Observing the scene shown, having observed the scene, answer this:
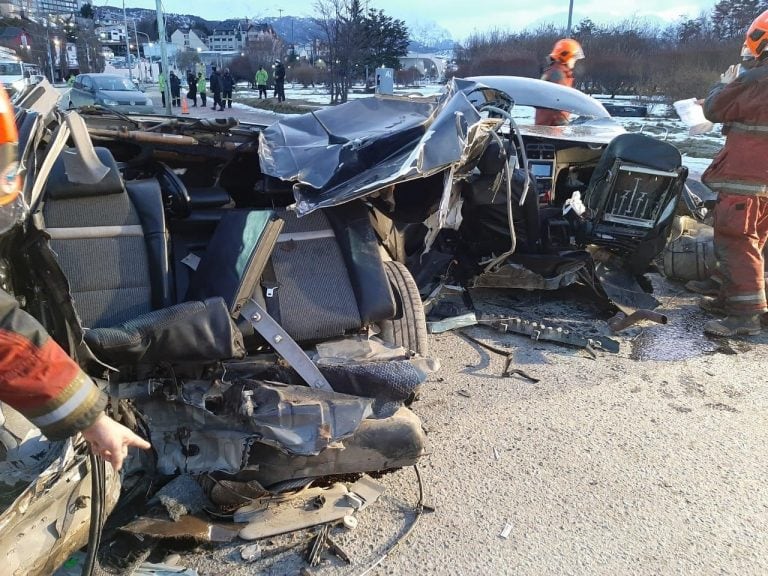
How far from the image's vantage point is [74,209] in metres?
2.35

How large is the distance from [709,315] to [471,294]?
5.84 ft

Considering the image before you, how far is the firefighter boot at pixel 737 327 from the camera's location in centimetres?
429

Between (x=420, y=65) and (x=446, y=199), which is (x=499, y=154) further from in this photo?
(x=420, y=65)

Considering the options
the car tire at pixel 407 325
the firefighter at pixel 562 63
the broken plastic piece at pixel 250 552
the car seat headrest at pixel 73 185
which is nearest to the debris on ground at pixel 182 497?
the broken plastic piece at pixel 250 552

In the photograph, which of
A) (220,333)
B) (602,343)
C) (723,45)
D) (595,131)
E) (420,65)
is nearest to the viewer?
(220,333)

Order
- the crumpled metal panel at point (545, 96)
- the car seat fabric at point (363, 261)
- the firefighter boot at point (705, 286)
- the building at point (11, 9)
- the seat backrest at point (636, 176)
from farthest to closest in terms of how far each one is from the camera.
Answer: the building at point (11, 9)
the crumpled metal panel at point (545, 96)
the firefighter boot at point (705, 286)
the seat backrest at point (636, 176)
the car seat fabric at point (363, 261)

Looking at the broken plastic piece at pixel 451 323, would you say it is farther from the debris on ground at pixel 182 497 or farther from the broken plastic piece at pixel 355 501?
the debris on ground at pixel 182 497

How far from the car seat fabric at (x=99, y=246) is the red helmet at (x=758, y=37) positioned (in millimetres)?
4176

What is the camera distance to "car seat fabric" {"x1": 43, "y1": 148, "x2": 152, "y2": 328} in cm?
227

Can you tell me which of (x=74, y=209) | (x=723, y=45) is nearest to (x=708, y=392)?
(x=74, y=209)

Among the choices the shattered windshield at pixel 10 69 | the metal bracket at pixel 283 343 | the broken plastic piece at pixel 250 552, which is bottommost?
the broken plastic piece at pixel 250 552

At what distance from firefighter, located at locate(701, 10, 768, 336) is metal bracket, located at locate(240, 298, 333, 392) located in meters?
3.15

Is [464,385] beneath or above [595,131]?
beneath

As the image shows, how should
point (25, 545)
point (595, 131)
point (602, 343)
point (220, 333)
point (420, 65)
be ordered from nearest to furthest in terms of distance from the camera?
point (25, 545) < point (220, 333) < point (602, 343) < point (595, 131) < point (420, 65)
